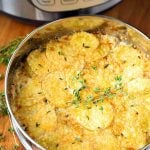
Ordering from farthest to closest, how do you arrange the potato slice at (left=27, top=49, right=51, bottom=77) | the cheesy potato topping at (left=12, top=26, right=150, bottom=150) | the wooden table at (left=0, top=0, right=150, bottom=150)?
the wooden table at (left=0, top=0, right=150, bottom=150), the potato slice at (left=27, top=49, right=51, bottom=77), the cheesy potato topping at (left=12, top=26, right=150, bottom=150)

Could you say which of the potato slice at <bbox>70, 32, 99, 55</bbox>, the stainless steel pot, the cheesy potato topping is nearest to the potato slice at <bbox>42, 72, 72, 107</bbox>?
the cheesy potato topping

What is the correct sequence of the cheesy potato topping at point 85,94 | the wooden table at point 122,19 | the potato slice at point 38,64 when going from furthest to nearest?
the wooden table at point 122,19
the potato slice at point 38,64
the cheesy potato topping at point 85,94

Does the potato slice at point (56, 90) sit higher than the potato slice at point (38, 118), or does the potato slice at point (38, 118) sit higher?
the potato slice at point (56, 90)

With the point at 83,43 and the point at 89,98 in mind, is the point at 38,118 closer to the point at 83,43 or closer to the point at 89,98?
the point at 89,98

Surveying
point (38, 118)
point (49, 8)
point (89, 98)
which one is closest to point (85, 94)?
point (89, 98)

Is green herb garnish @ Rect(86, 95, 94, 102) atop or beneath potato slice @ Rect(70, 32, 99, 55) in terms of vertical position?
beneath

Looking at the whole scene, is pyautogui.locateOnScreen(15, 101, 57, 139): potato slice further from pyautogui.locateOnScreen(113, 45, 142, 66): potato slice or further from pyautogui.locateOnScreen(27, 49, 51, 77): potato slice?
pyautogui.locateOnScreen(113, 45, 142, 66): potato slice

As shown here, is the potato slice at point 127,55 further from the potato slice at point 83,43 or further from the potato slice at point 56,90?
the potato slice at point 56,90

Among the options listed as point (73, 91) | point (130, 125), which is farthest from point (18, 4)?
point (130, 125)

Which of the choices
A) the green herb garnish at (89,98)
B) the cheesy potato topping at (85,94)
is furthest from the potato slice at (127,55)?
the green herb garnish at (89,98)

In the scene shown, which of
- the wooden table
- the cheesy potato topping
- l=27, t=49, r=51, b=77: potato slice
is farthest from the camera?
the wooden table
